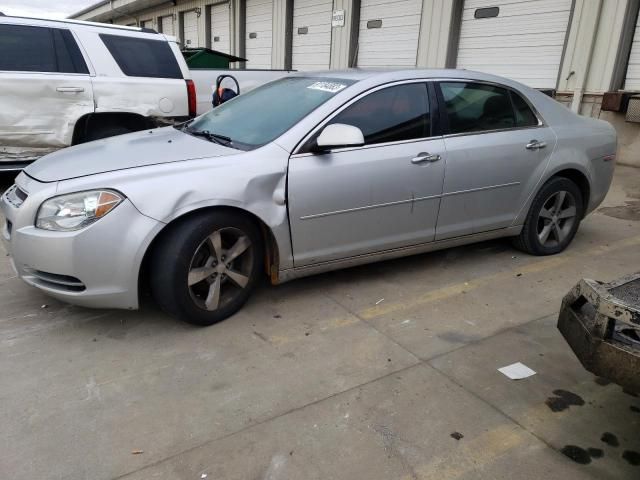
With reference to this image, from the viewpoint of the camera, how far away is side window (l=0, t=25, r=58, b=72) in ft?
18.1

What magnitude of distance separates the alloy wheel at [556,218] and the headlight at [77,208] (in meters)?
3.53

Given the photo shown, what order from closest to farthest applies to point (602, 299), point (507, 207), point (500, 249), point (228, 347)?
1. point (602, 299)
2. point (228, 347)
3. point (507, 207)
4. point (500, 249)

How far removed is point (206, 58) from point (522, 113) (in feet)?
26.0

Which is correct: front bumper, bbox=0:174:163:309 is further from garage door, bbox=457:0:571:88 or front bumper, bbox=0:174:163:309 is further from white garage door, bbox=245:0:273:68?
white garage door, bbox=245:0:273:68

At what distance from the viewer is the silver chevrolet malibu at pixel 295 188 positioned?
2.95 meters

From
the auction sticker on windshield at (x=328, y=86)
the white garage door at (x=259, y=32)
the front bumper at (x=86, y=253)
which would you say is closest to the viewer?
the front bumper at (x=86, y=253)

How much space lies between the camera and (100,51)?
19.8 feet

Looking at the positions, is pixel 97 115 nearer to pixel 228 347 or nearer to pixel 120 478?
pixel 228 347

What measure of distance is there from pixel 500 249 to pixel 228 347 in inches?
116

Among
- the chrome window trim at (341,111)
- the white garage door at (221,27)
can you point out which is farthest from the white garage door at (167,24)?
the chrome window trim at (341,111)

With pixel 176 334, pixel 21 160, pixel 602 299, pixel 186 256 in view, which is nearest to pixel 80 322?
pixel 176 334

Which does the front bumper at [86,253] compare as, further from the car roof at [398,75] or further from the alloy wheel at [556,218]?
the alloy wheel at [556,218]

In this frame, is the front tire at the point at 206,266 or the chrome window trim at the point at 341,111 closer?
the front tire at the point at 206,266

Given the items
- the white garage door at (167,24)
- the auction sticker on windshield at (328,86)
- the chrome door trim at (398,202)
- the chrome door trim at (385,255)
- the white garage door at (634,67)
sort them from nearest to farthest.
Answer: the chrome door trim at (398,202) < the chrome door trim at (385,255) < the auction sticker on windshield at (328,86) < the white garage door at (634,67) < the white garage door at (167,24)
